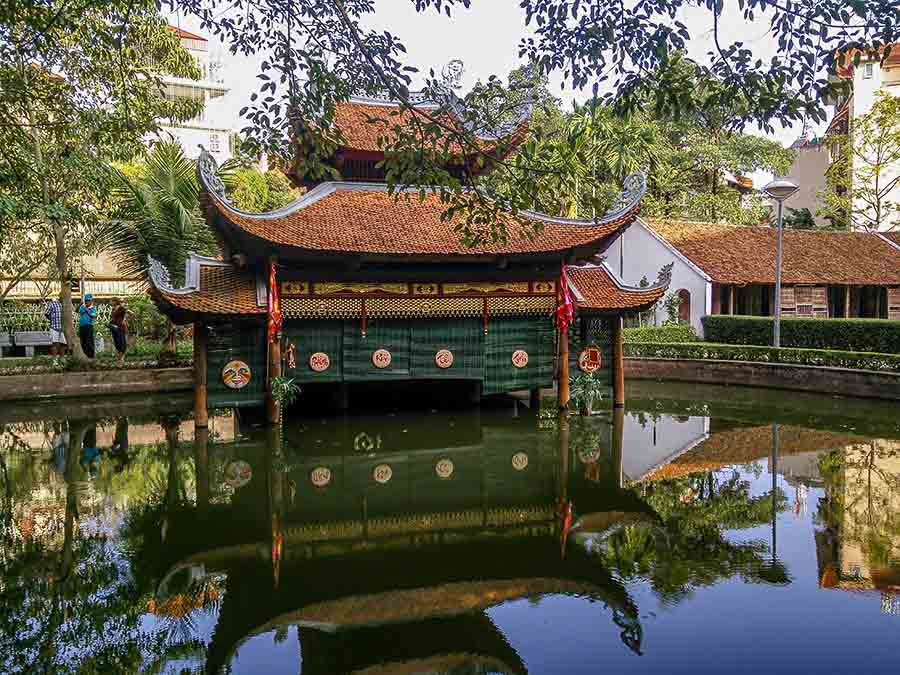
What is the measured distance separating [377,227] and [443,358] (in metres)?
2.94

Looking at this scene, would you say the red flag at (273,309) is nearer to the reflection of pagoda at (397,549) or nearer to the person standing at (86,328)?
the reflection of pagoda at (397,549)

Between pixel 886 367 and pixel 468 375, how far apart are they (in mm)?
9828

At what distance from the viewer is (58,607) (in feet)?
18.2

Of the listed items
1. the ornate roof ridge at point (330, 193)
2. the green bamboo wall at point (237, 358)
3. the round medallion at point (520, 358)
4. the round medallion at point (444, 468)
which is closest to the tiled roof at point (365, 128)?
the ornate roof ridge at point (330, 193)

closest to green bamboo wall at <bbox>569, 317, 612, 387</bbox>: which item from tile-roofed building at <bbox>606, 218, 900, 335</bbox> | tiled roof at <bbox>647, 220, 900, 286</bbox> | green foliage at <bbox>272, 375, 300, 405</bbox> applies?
green foliage at <bbox>272, 375, 300, 405</bbox>

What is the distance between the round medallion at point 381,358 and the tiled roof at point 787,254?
591 inches

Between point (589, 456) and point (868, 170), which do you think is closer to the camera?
point (589, 456)

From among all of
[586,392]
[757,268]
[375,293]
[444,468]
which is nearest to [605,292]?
[586,392]

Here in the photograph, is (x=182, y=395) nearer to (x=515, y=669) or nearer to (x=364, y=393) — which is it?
(x=364, y=393)

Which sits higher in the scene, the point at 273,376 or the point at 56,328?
the point at 56,328

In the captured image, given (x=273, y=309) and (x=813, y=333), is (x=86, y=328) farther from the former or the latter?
(x=813, y=333)

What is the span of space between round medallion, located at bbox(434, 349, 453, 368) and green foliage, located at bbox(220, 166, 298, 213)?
51.7 feet

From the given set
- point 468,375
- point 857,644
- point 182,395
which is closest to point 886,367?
point 468,375

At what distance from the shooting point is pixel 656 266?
2597 cm
